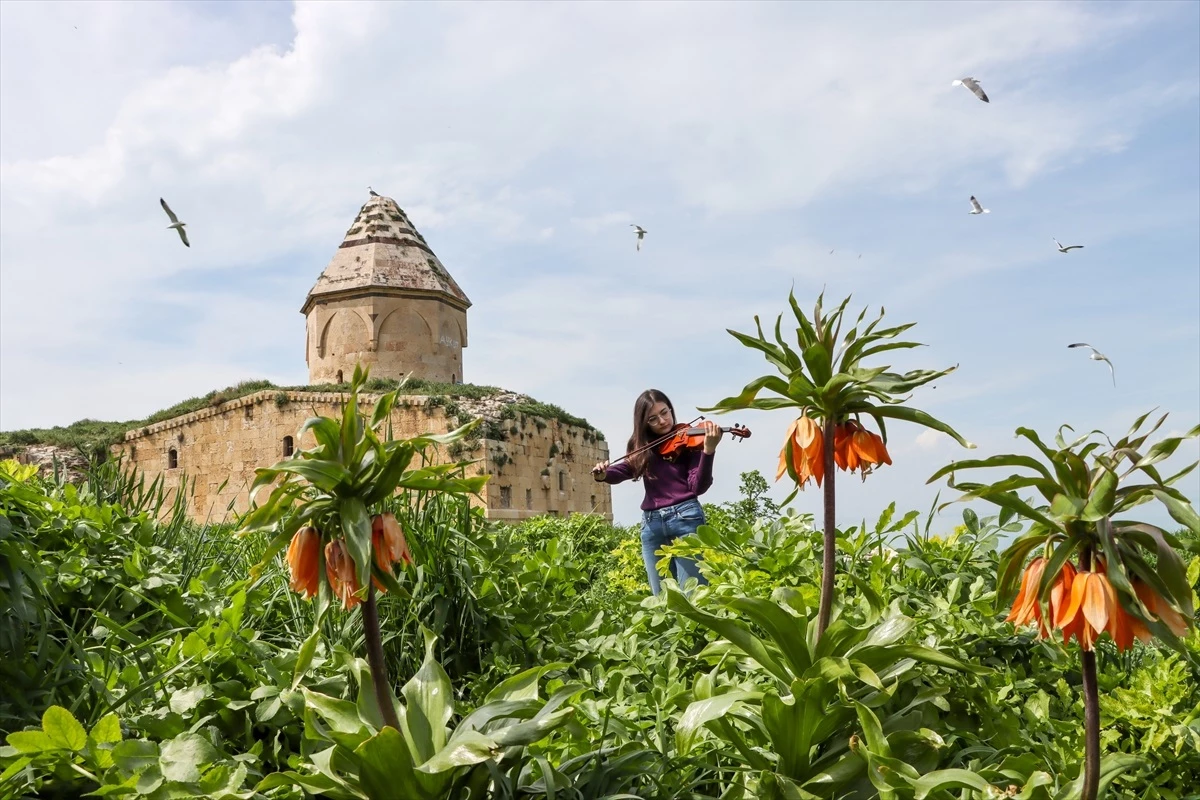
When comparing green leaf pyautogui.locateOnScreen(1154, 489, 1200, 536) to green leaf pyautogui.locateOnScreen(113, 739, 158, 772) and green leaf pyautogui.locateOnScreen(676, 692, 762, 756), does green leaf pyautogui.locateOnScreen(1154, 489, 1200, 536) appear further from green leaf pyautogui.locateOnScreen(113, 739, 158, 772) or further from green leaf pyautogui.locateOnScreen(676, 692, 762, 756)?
green leaf pyautogui.locateOnScreen(113, 739, 158, 772)

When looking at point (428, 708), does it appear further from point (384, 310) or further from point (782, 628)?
point (384, 310)

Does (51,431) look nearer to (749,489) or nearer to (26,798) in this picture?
(749,489)

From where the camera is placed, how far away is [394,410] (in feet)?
78.3

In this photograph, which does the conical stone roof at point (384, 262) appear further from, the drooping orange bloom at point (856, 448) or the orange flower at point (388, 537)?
the orange flower at point (388, 537)

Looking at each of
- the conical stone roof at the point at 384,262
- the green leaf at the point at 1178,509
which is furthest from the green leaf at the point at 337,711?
the conical stone roof at the point at 384,262

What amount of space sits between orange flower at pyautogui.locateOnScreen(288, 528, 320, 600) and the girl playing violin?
356 centimetres

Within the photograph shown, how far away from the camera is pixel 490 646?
12.2ft

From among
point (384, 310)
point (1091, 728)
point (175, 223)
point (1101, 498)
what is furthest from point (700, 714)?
point (384, 310)

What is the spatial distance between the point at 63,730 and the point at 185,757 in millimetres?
331

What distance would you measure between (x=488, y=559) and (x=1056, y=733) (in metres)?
2.25

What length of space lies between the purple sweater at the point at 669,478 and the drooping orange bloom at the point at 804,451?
9.64 ft

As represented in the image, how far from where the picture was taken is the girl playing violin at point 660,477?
5652mm

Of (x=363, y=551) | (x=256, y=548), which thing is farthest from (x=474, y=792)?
(x=256, y=548)

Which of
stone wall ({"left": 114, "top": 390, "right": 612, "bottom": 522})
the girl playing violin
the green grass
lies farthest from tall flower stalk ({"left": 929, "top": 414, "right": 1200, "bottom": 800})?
the green grass
